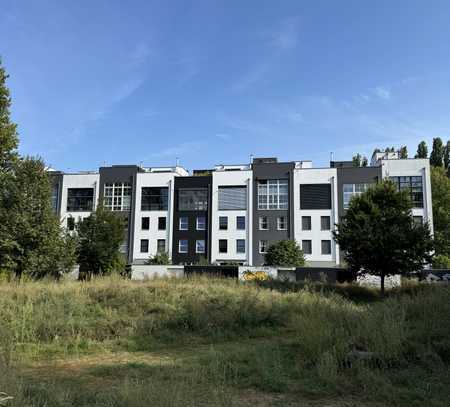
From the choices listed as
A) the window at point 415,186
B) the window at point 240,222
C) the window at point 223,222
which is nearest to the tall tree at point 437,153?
the window at point 415,186

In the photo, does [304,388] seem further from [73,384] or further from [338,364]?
[73,384]

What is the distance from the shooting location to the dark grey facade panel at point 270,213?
61281 mm

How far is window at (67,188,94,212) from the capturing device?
6856cm

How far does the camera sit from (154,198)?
2628 inches

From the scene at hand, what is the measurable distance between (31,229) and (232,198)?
4141 centimetres

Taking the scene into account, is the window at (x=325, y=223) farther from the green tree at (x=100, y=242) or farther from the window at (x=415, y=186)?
the green tree at (x=100, y=242)

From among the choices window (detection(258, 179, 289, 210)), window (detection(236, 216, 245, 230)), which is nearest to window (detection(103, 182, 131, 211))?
window (detection(236, 216, 245, 230))

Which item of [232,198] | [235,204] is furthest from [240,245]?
[232,198]

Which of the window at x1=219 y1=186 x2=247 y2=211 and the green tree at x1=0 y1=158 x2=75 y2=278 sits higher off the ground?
the window at x1=219 y1=186 x2=247 y2=211

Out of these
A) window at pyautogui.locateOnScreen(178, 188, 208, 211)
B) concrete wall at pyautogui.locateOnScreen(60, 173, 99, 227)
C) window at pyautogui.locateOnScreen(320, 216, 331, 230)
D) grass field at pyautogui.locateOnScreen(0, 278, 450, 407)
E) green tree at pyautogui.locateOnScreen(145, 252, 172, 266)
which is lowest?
grass field at pyautogui.locateOnScreen(0, 278, 450, 407)

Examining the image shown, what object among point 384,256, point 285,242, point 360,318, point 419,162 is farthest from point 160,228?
point 360,318

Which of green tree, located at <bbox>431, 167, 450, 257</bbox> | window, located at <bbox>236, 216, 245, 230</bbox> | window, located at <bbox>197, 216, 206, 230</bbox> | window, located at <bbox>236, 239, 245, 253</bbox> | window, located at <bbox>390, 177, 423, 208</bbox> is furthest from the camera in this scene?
green tree, located at <bbox>431, 167, 450, 257</bbox>

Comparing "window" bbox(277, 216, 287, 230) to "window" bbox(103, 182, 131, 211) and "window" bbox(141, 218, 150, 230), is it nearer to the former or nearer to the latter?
"window" bbox(141, 218, 150, 230)

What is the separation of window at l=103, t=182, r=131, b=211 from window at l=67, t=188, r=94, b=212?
250 cm
